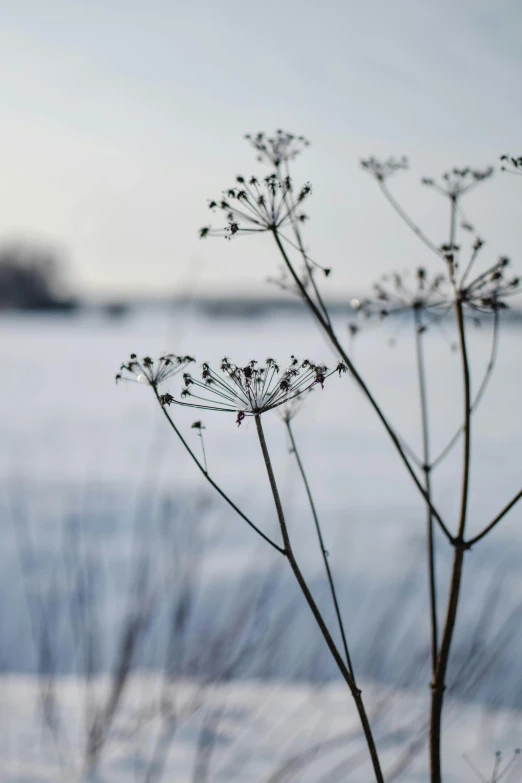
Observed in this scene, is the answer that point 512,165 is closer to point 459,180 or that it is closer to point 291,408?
point 459,180

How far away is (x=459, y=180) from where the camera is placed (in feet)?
4.44

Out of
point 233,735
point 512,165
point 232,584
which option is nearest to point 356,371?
point 512,165

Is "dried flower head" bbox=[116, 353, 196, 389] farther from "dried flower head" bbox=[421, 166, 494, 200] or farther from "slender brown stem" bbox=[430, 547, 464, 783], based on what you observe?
"dried flower head" bbox=[421, 166, 494, 200]

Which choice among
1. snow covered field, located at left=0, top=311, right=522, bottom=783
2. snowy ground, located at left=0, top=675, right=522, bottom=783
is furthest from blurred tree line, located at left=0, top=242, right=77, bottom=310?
snowy ground, located at left=0, top=675, right=522, bottom=783

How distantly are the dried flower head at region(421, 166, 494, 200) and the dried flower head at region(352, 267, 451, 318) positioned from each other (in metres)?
0.15

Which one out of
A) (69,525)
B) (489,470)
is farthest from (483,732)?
(489,470)

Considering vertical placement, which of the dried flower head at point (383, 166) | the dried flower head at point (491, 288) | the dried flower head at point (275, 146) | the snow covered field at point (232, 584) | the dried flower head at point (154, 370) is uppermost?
the dried flower head at point (383, 166)

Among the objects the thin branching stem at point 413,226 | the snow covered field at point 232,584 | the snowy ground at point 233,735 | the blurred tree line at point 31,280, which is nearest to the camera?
the thin branching stem at point 413,226

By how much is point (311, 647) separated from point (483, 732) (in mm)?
1071

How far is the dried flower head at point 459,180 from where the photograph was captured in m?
1.34

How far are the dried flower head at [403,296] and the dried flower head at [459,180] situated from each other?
155 millimetres

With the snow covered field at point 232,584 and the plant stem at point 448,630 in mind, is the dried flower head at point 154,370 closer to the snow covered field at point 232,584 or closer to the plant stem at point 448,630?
the snow covered field at point 232,584

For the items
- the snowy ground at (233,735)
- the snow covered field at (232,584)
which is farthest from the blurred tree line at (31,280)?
the snowy ground at (233,735)

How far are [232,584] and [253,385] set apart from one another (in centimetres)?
340
